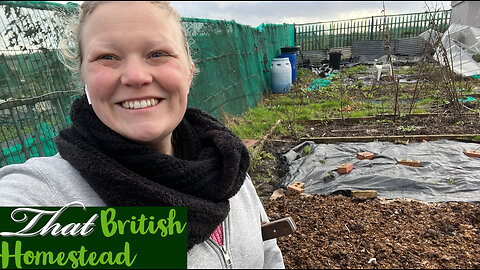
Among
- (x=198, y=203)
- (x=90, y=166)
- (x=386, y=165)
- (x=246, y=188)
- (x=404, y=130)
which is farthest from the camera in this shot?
(x=404, y=130)

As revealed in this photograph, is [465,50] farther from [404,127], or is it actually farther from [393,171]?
[393,171]

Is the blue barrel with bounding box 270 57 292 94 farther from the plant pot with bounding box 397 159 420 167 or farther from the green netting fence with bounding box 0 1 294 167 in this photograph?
the green netting fence with bounding box 0 1 294 167

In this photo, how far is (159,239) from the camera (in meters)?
0.76

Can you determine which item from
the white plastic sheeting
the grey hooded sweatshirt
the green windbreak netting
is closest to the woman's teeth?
the grey hooded sweatshirt

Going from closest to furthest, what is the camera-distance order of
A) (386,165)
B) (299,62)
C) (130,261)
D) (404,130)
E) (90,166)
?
(130,261), (90,166), (386,165), (404,130), (299,62)

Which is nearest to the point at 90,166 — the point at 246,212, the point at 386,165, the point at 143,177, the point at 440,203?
the point at 143,177

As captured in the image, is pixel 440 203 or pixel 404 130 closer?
pixel 440 203

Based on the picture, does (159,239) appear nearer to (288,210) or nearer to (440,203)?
(288,210)

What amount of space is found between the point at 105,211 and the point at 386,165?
4.08 meters

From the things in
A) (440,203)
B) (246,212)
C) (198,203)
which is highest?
(198,203)

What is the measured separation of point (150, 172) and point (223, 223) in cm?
36

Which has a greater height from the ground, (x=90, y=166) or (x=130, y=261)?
(x=90, y=166)

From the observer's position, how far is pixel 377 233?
258cm

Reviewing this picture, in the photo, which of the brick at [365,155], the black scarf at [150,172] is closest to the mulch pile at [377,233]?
the brick at [365,155]
